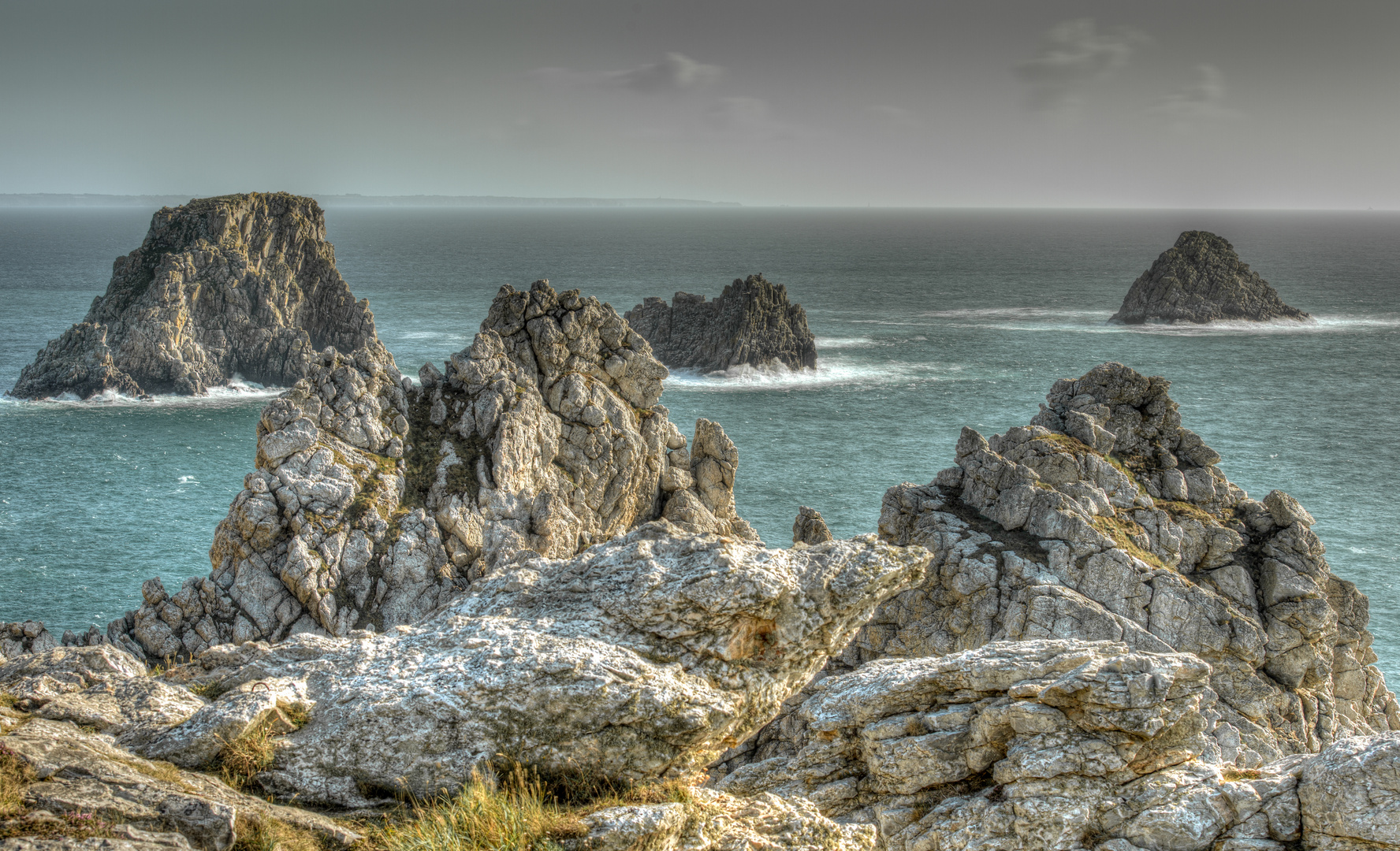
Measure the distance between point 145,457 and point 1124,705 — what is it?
2865 inches

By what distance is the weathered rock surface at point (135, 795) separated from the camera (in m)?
8.80

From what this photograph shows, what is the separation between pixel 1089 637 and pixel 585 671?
17338 mm

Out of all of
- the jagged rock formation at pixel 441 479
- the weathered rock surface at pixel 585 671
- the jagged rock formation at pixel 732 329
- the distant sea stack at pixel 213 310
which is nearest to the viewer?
the weathered rock surface at pixel 585 671

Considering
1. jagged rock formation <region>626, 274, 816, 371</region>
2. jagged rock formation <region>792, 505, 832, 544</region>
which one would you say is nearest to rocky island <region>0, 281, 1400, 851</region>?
jagged rock formation <region>792, 505, 832, 544</region>

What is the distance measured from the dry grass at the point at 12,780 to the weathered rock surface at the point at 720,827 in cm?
503

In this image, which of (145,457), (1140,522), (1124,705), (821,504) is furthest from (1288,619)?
(145,457)

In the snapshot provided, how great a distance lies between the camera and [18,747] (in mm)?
9500

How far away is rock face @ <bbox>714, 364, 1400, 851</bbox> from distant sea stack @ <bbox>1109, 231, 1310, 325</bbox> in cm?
11859

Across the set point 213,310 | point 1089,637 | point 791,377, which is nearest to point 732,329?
point 791,377

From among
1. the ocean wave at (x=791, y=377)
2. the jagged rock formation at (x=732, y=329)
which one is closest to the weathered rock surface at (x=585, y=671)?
the ocean wave at (x=791, y=377)

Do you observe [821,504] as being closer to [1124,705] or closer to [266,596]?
[266,596]

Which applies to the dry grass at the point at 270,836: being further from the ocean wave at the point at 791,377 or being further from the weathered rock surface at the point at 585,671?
the ocean wave at the point at 791,377

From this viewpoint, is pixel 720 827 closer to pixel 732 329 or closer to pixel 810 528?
pixel 810 528

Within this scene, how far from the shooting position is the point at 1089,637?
23.9 metres
